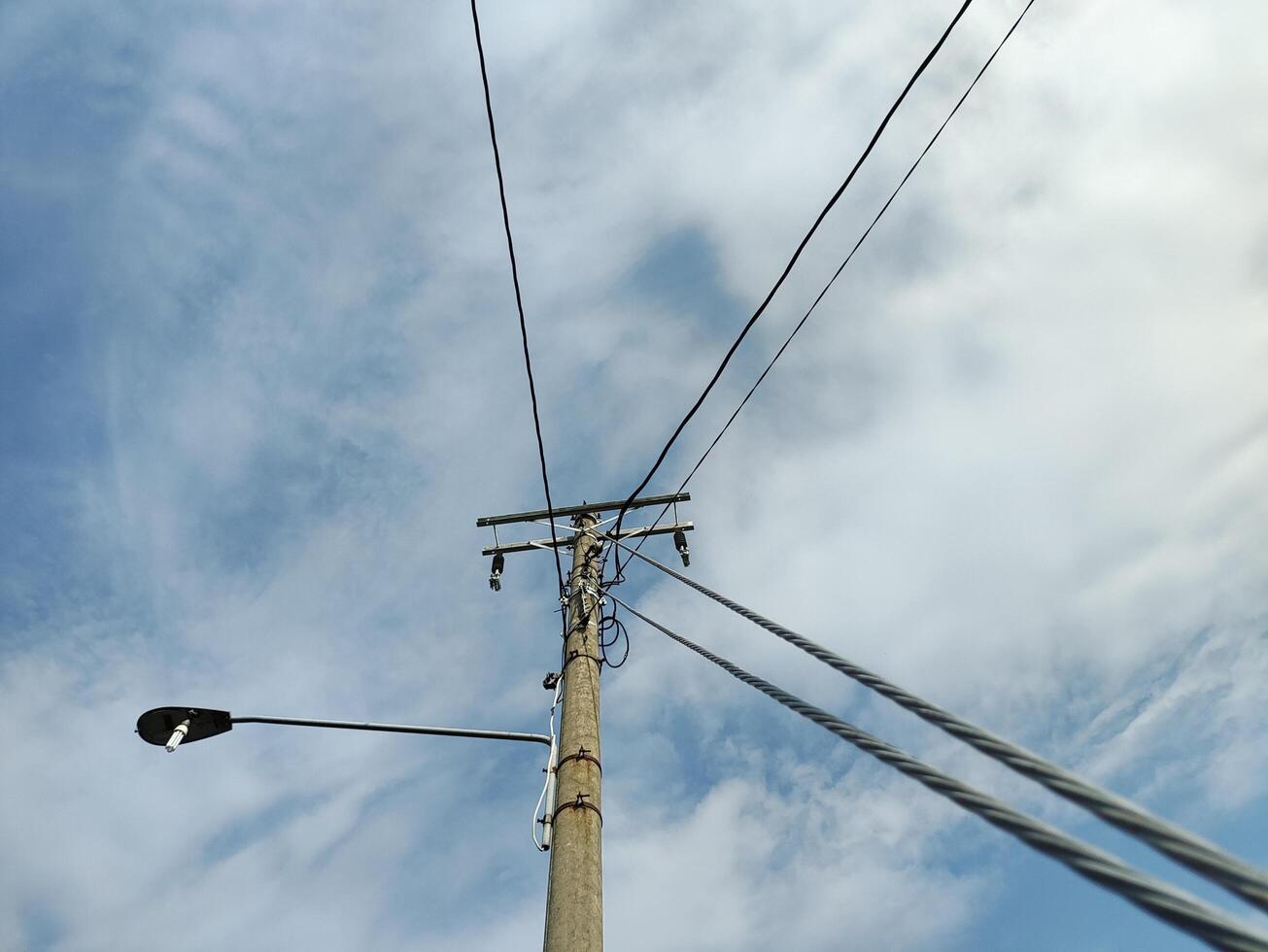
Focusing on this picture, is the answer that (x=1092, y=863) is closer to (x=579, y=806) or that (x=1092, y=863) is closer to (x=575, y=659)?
(x=579, y=806)

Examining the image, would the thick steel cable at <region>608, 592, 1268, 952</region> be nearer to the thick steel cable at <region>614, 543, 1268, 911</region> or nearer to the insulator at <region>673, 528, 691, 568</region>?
the thick steel cable at <region>614, 543, 1268, 911</region>

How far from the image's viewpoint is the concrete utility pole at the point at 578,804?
3820 mm

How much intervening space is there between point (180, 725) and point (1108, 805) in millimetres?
5785

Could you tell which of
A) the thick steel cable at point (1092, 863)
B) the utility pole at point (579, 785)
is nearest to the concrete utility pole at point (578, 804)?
the utility pole at point (579, 785)

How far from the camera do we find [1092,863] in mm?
1693

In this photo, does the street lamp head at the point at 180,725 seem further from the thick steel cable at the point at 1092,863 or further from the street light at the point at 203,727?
the thick steel cable at the point at 1092,863

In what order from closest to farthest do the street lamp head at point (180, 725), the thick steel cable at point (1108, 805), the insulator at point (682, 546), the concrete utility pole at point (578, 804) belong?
the thick steel cable at point (1108, 805) → the concrete utility pole at point (578, 804) → the street lamp head at point (180, 725) → the insulator at point (682, 546)

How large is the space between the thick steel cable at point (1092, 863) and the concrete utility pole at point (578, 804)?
189 centimetres

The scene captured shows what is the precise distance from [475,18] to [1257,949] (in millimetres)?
5884

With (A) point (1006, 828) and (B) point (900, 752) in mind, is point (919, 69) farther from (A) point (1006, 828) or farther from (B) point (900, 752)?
(A) point (1006, 828)

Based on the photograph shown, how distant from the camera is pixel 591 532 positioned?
768 centimetres

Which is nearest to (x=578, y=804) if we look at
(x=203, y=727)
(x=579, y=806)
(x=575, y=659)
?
(x=579, y=806)

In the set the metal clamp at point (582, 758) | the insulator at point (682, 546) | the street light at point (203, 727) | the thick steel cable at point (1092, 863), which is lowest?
the thick steel cable at point (1092, 863)

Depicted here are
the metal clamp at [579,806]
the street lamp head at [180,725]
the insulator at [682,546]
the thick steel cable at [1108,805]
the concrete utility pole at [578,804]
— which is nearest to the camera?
the thick steel cable at [1108,805]
